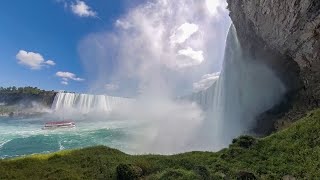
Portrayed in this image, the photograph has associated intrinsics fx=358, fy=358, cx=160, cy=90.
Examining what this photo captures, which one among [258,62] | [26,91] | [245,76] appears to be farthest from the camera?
[26,91]

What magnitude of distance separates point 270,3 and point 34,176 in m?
26.2

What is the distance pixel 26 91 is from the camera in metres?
138

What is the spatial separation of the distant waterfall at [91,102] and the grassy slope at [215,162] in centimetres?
8421

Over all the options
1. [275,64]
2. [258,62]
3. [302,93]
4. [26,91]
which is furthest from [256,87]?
[26,91]

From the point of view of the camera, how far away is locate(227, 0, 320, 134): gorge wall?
97.0ft

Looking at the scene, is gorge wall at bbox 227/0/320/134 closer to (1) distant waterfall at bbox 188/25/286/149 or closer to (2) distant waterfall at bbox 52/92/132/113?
(1) distant waterfall at bbox 188/25/286/149

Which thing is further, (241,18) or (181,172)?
(241,18)

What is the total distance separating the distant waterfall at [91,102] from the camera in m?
106

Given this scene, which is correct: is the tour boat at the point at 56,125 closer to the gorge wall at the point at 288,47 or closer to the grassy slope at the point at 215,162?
the gorge wall at the point at 288,47

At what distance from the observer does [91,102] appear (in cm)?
10769

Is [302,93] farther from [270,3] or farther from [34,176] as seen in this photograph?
[34,176]

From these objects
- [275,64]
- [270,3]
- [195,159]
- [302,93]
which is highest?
[270,3]

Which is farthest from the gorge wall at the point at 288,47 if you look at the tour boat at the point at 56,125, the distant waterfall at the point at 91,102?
the distant waterfall at the point at 91,102

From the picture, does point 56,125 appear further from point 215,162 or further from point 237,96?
point 215,162
